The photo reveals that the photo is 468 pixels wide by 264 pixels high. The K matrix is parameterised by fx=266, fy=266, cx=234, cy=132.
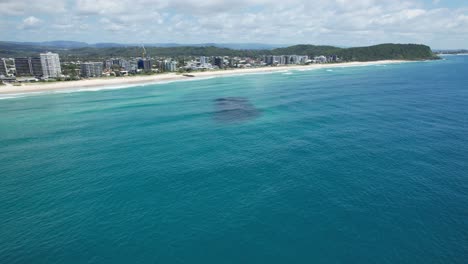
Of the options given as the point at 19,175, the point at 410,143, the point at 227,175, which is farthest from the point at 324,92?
the point at 19,175

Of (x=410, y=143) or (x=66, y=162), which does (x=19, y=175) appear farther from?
(x=410, y=143)

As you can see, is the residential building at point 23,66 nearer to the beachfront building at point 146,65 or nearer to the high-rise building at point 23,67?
the high-rise building at point 23,67

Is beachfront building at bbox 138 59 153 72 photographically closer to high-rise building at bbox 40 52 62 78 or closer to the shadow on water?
high-rise building at bbox 40 52 62 78

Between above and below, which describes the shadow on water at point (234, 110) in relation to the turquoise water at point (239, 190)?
above

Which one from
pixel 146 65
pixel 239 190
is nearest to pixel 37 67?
pixel 146 65

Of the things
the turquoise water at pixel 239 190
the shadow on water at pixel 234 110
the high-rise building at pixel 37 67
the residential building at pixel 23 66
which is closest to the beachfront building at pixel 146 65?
the high-rise building at pixel 37 67

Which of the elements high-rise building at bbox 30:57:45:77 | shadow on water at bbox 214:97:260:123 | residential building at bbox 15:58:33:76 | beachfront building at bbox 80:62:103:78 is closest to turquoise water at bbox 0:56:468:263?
shadow on water at bbox 214:97:260:123
